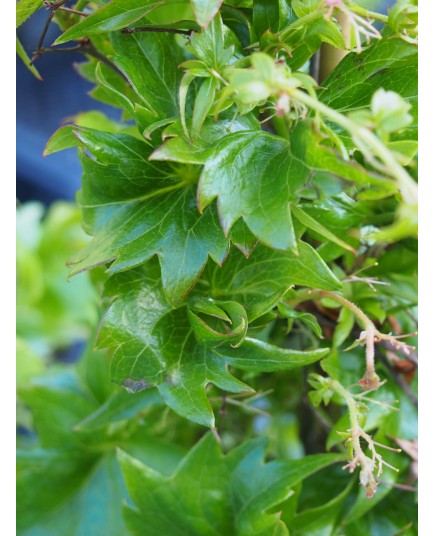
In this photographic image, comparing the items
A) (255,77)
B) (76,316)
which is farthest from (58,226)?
(255,77)

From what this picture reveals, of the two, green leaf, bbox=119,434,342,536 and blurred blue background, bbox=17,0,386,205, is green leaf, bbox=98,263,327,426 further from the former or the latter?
blurred blue background, bbox=17,0,386,205

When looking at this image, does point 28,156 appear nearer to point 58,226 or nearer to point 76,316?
point 58,226

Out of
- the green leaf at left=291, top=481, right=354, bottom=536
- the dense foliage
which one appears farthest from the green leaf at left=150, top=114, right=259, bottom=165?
the green leaf at left=291, top=481, right=354, bottom=536

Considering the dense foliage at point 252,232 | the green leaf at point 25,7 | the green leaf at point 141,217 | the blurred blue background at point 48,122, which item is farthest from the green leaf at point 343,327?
the blurred blue background at point 48,122

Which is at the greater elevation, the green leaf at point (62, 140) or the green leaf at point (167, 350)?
the green leaf at point (62, 140)

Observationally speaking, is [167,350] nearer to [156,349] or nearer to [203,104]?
[156,349]

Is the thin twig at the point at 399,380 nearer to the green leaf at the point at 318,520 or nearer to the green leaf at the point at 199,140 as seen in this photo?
the green leaf at the point at 318,520

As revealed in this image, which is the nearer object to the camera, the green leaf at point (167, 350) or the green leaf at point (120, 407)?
the green leaf at point (167, 350)

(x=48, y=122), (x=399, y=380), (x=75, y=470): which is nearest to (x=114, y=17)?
(x=399, y=380)
